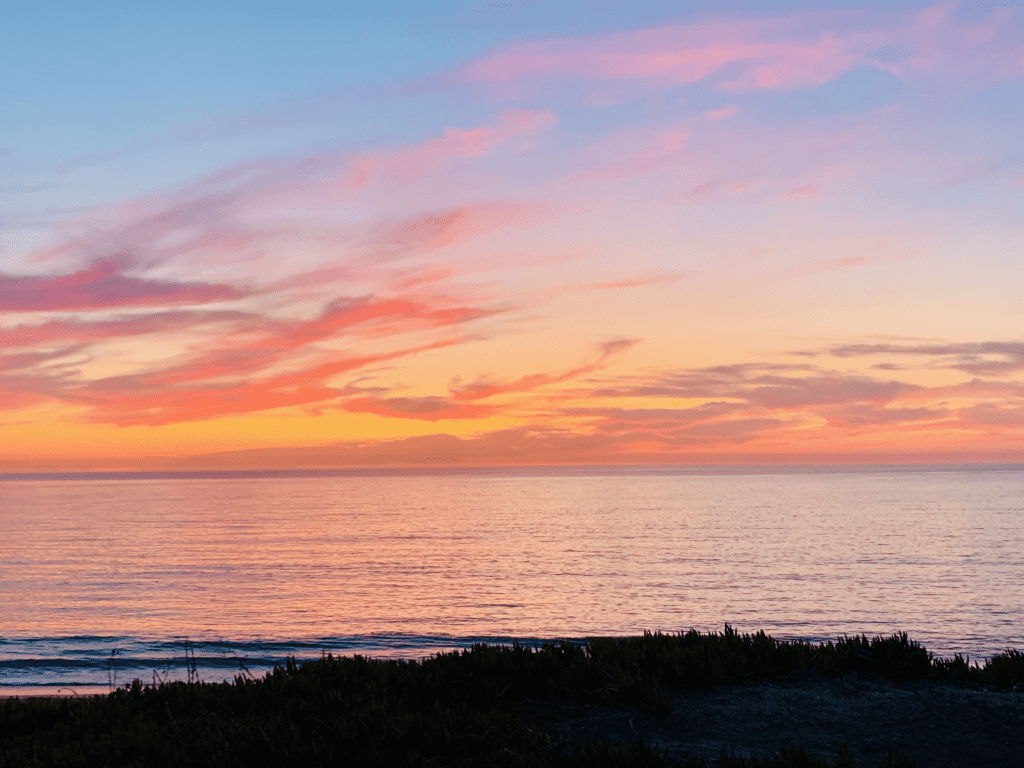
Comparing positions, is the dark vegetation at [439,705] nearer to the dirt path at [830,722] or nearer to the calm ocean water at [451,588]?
the dirt path at [830,722]

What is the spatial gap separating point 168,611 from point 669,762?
1402 inches

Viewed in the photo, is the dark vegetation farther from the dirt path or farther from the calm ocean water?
the calm ocean water

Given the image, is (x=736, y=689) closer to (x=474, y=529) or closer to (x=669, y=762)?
(x=669, y=762)

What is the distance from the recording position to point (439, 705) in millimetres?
9727

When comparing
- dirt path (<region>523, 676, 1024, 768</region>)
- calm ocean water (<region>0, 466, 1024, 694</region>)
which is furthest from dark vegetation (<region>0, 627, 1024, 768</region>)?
calm ocean water (<region>0, 466, 1024, 694</region>)

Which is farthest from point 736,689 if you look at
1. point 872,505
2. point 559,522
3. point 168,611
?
point 872,505

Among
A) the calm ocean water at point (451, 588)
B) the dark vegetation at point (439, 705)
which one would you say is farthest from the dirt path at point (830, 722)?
the calm ocean water at point (451, 588)

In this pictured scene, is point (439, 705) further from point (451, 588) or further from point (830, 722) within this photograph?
point (451, 588)

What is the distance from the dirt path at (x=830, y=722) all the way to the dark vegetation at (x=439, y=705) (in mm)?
335

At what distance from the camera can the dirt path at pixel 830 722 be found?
882 centimetres

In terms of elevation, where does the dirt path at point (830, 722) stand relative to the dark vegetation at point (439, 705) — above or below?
below

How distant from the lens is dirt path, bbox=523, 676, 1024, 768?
8820 mm

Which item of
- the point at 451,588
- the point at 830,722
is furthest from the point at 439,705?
the point at 451,588

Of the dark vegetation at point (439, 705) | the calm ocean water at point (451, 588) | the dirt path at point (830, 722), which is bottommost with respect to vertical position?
the calm ocean water at point (451, 588)
